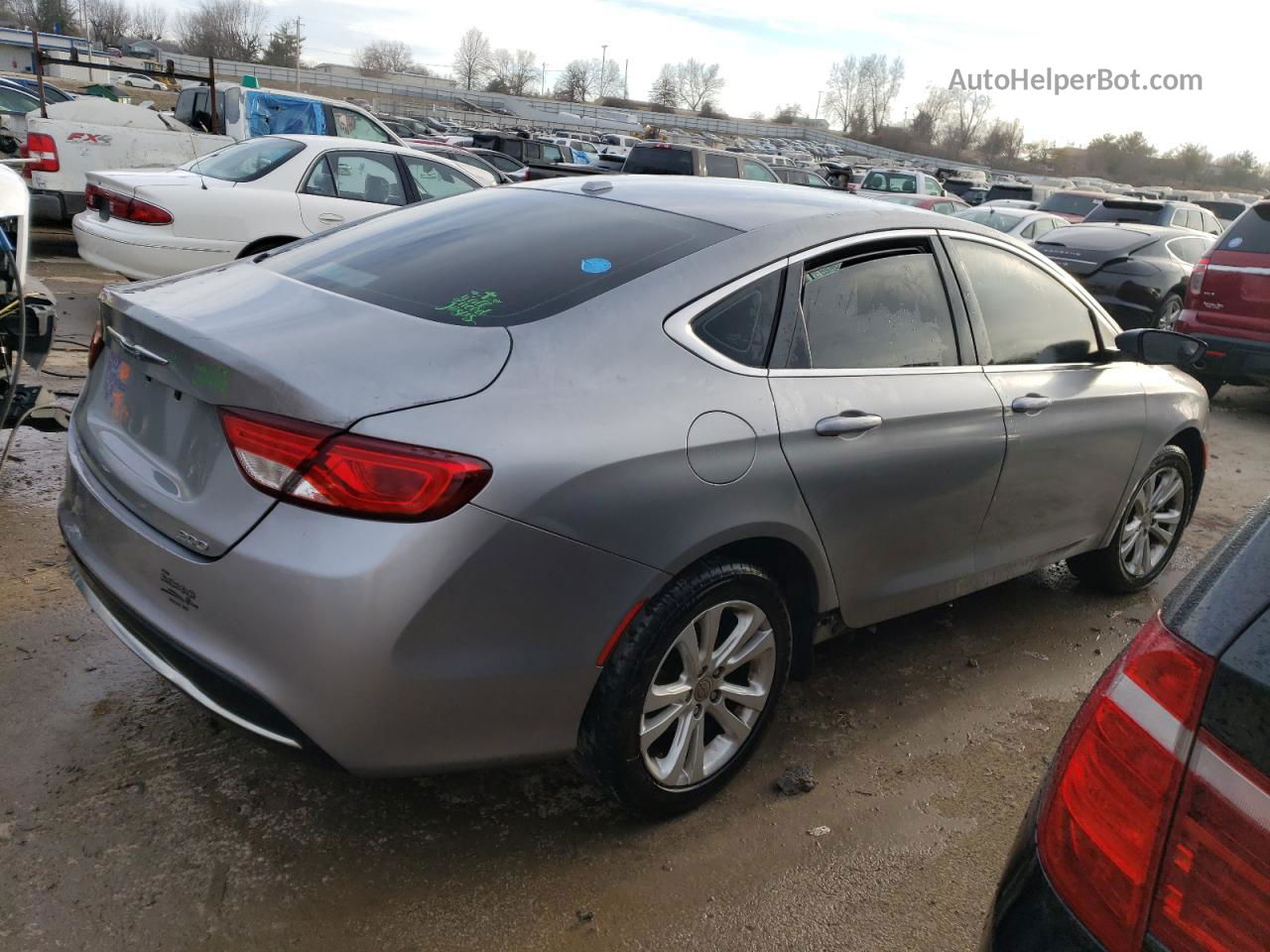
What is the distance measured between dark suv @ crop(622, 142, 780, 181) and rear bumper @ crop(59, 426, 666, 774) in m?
13.3

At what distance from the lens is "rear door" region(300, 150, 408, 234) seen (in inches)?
324

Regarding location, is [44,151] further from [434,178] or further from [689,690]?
[689,690]

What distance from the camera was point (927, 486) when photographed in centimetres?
313

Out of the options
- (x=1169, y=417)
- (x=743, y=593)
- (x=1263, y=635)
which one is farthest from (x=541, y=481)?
(x=1169, y=417)

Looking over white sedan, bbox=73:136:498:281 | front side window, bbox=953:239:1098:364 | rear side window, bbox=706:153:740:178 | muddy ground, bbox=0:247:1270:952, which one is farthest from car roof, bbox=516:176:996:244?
rear side window, bbox=706:153:740:178

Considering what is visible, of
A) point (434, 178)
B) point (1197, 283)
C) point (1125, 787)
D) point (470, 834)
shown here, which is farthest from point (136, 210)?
point (1197, 283)

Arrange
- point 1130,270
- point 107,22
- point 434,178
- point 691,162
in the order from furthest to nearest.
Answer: point 107,22 → point 691,162 → point 1130,270 → point 434,178

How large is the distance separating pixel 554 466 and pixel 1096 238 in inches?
425

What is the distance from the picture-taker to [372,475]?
81.6 inches

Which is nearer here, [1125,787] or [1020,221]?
[1125,787]

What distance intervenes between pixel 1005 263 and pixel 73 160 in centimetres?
962

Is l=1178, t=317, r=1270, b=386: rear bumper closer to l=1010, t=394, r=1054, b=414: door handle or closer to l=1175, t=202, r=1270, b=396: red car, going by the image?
l=1175, t=202, r=1270, b=396: red car

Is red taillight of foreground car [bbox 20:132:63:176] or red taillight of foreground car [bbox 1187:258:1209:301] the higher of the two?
red taillight of foreground car [bbox 1187:258:1209:301]

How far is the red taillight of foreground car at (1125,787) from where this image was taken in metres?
1.23
